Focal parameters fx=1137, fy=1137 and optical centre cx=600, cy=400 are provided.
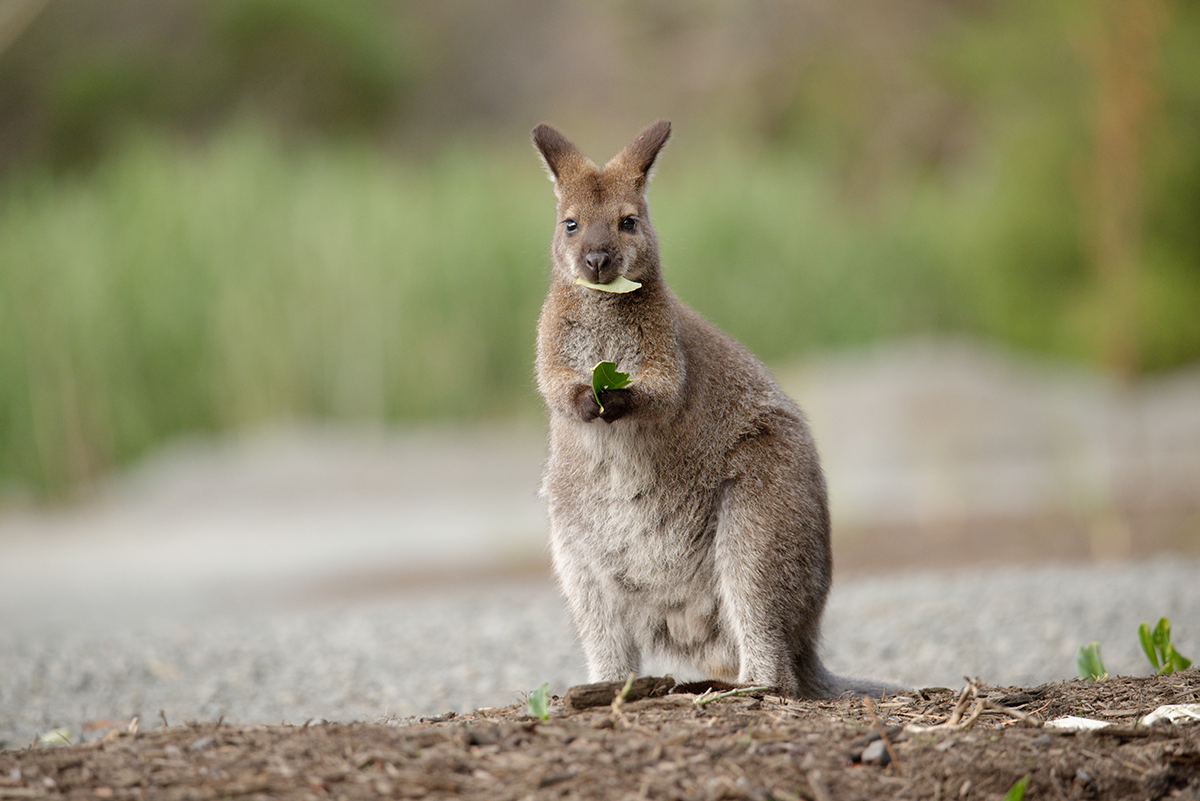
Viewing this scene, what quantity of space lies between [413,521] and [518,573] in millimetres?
2581

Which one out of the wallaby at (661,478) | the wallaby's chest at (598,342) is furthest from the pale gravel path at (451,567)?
the wallaby's chest at (598,342)

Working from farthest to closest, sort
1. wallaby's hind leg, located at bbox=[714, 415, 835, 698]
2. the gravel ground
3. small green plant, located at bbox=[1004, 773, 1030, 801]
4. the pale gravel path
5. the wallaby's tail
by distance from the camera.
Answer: the pale gravel path
the gravel ground
the wallaby's tail
wallaby's hind leg, located at bbox=[714, 415, 835, 698]
small green plant, located at bbox=[1004, 773, 1030, 801]

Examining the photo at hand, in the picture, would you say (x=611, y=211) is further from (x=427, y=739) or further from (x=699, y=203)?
(x=699, y=203)

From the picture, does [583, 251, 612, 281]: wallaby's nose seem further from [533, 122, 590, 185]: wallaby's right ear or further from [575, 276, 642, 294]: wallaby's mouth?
[533, 122, 590, 185]: wallaby's right ear

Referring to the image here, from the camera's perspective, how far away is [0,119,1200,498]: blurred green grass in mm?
13094

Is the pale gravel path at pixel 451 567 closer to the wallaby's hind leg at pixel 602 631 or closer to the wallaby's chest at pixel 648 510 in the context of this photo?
the wallaby's hind leg at pixel 602 631

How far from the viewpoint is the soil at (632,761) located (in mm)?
2465

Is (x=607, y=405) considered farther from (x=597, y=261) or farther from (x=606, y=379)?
(x=597, y=261)

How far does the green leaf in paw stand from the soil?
98 cm

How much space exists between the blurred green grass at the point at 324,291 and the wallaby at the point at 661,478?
9182mm

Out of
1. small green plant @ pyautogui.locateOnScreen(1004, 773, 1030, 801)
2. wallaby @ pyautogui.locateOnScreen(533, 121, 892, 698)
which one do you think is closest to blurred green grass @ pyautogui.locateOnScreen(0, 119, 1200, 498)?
wallaby @ pyautogui.locateOnScreen(533, 121, 892, 698)

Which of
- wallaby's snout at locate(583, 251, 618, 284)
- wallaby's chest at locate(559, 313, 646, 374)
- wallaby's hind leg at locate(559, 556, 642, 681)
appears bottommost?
wallaby's hind leg at locate(559, 556, 642, 681)

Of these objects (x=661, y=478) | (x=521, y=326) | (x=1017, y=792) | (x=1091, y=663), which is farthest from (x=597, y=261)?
(x=521, y=326)

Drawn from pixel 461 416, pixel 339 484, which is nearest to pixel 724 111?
pixel 461 416
